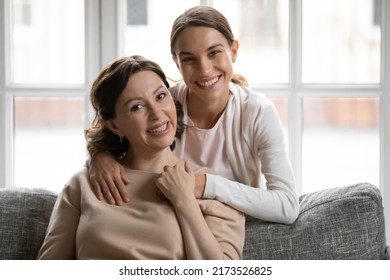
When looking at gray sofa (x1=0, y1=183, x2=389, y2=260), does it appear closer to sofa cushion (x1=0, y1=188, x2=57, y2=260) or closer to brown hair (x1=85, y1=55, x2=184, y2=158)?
sofa cushion (x1=0, y1=188, x2=57, y2=260)

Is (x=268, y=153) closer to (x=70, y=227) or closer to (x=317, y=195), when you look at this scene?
(x=317, y=195)

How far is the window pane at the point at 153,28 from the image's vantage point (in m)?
2.87

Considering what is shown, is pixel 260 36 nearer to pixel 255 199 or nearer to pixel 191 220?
pixel 255 199

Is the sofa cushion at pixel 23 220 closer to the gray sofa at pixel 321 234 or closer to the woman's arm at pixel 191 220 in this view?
the gray sofa at pixel 321 234

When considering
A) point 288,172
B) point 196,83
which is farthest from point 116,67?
point 288,172

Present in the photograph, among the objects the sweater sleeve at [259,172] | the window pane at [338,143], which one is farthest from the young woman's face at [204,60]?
the window pane at [338,143]

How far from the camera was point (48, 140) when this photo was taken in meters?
3.07

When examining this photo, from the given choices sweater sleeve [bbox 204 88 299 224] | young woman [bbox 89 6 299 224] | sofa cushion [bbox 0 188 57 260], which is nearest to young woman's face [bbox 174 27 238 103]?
young woman [bbox 89 6 299 224]

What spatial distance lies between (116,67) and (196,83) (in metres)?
0.24

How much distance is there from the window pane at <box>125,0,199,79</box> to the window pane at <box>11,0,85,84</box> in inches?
7.8

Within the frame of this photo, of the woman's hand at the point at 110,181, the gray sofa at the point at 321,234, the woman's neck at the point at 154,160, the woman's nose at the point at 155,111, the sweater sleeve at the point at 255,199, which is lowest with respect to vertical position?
the gray sofa at the point at 321,234

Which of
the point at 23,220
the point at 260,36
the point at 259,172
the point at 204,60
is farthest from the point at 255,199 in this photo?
the point at 260,36

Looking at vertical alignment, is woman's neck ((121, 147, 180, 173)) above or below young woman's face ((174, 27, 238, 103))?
below

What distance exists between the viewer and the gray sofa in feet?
6.09
